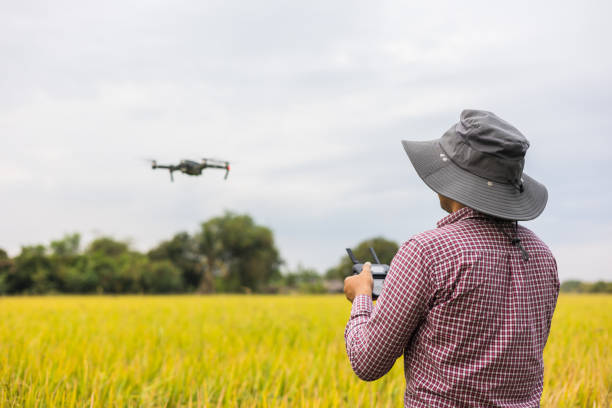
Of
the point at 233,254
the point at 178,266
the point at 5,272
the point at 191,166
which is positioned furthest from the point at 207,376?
the point at 233,254

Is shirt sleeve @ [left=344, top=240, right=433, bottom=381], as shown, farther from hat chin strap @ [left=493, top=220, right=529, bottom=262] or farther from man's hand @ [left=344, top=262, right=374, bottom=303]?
hat chin strap @ [left=493, top=220, right=529, bottom=262]

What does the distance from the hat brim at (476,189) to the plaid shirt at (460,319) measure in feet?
0.22

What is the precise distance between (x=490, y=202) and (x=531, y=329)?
18.0 inches

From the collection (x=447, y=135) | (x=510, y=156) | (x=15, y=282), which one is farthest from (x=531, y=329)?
(x=15, y=282)

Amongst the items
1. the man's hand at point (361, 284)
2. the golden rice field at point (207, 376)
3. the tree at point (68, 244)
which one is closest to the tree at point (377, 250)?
the man's hand at point (361, 284)

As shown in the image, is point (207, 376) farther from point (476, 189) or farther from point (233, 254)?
point (233, 254)

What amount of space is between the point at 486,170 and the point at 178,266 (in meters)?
49.0

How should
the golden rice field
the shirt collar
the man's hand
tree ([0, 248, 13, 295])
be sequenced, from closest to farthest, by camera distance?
1. the shirt collar
2. the man's hand
3. the golden rice field
4. tree ([0, 248, 13, 295])

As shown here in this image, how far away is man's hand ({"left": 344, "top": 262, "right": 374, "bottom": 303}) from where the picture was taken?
173 centimetres

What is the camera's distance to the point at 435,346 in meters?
1.49

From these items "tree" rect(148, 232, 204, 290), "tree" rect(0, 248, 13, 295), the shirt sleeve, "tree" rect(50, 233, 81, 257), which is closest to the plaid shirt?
the shirt sleeve

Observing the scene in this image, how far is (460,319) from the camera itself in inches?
57.4

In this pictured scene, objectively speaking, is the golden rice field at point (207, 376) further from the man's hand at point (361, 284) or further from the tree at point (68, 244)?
the tree at point (68, 244)

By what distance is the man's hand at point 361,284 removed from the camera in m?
1.73
